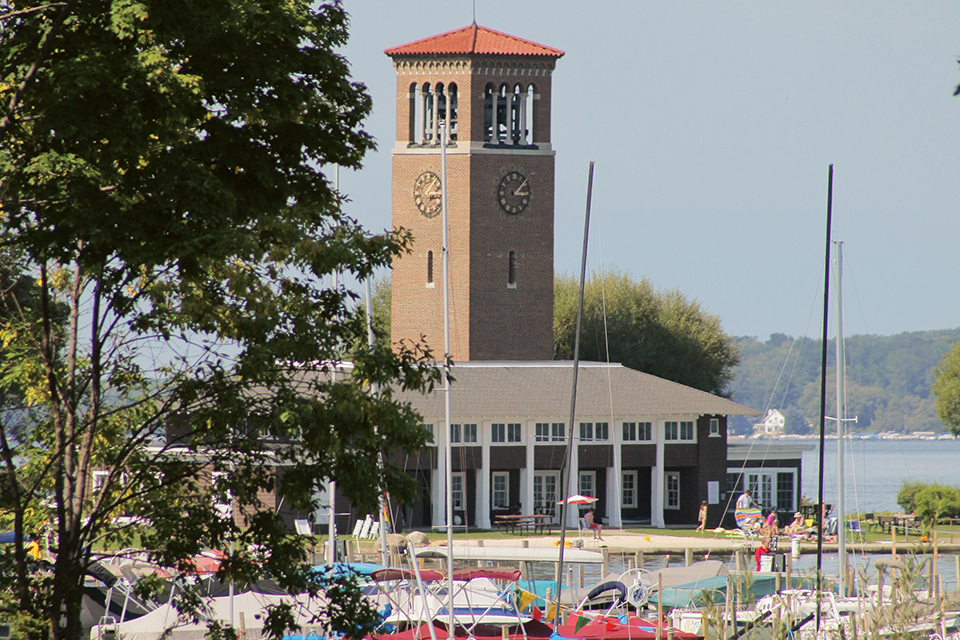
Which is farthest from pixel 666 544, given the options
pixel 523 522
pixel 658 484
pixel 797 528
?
pixel 658 484


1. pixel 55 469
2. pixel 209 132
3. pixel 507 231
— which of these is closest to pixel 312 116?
pixel 209 132

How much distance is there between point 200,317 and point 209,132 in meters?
2.08

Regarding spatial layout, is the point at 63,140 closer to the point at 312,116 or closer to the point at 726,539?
the point at 312,116

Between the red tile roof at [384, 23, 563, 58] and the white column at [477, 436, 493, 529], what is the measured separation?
855 inches

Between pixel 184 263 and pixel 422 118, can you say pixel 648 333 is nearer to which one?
pixel 422 118

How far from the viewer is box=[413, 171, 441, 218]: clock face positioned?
62.9 m

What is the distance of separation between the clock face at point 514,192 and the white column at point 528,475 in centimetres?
1478

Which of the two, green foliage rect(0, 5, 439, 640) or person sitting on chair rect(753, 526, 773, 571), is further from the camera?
person sitting on chair rect(753, 526, 773, 571)

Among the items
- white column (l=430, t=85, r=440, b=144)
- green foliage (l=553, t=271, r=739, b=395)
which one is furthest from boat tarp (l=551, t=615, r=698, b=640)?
green foliage (l=553, t=271, r=739, b=395)

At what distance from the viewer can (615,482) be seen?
53.1 meters

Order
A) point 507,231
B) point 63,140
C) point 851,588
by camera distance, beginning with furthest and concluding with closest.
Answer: point 507,231 < point 851,588 < point 63,140

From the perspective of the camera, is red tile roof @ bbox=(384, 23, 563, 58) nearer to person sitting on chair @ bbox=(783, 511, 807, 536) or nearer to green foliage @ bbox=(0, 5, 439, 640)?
person sitting on chair @ bbox=(783, 511, 807, 536)

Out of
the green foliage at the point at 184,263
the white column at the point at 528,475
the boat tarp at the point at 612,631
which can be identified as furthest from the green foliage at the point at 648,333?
the green foliage at the point at 184,263

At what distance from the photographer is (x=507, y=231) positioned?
6328 cm
